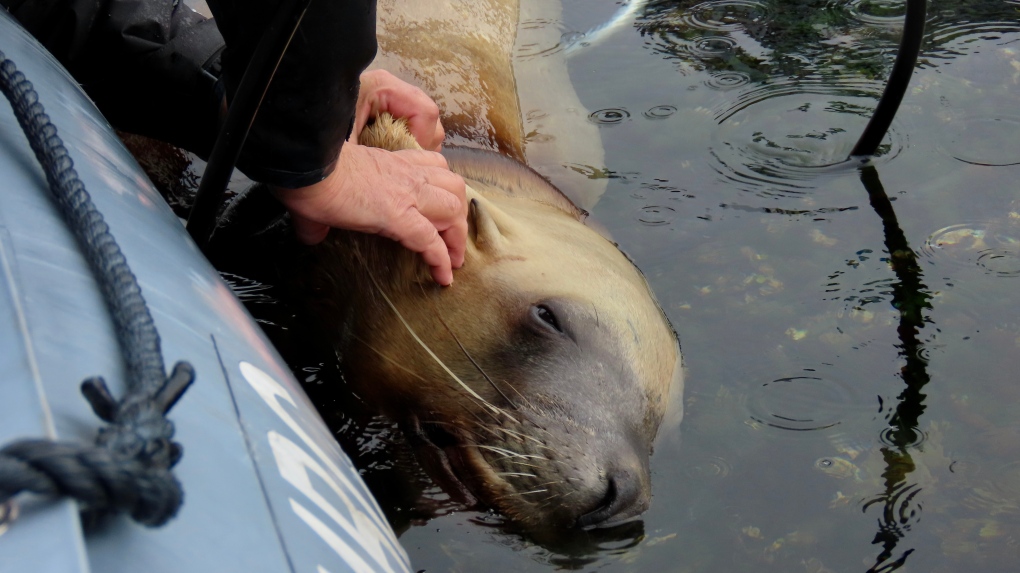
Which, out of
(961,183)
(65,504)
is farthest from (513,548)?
(961,183)

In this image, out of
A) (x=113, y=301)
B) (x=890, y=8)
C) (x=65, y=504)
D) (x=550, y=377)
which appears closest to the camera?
(x=65, y=504)

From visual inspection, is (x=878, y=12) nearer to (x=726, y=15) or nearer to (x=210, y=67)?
(x=726, y=15)

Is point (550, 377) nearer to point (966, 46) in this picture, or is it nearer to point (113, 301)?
point (113, 301)

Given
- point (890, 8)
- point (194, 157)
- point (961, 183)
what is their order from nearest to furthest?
1. point (194, 157)
2. point (961, 183)
3. point (890, 8)

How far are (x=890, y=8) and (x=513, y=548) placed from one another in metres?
4.26

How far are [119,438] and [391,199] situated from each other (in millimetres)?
1467

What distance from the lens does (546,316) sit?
106 inches

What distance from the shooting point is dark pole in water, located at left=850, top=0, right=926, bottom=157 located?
365cm

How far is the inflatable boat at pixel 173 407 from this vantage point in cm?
94

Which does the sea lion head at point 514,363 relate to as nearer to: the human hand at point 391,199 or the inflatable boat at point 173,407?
the human hand at point 391,199

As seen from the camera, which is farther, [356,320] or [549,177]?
[549,177]

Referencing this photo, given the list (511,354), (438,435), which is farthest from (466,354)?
(438,435)

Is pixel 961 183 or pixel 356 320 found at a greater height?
pixel 356 320

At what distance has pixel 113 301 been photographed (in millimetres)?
1207
